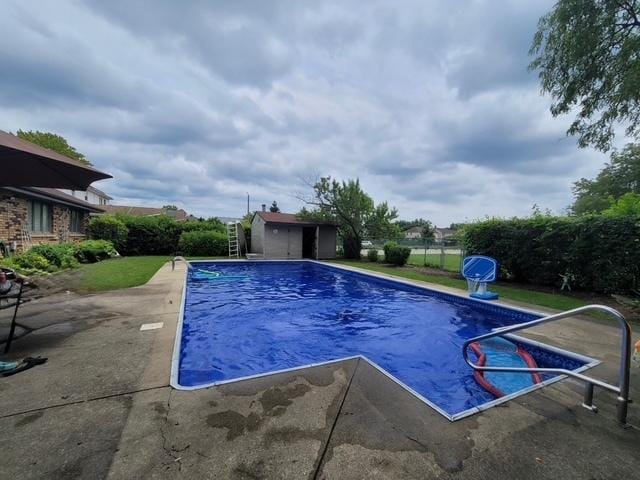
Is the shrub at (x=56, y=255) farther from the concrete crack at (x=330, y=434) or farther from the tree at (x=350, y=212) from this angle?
Result: the tree at (x=350, y=212)

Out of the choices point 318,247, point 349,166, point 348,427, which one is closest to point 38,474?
point 348,427

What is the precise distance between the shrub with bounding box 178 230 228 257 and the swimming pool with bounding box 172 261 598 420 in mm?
8520

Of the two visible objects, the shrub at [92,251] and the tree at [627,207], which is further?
the shrub at [92,251]

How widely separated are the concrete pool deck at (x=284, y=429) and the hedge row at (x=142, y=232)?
16468 mm

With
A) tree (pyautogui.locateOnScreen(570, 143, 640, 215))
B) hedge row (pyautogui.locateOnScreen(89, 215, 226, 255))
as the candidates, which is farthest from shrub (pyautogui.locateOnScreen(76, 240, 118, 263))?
tree (pyautogui.locateOnScreen(570, 143, 640, 215))

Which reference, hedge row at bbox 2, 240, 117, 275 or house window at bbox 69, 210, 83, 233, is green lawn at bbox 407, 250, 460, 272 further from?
house window at bbox 69, 210, 83, 233

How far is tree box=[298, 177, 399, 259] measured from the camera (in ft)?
59.2

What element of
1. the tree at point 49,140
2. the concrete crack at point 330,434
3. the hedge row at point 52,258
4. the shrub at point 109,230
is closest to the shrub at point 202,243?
the shrub at point 109,230

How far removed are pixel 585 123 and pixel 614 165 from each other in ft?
97.7

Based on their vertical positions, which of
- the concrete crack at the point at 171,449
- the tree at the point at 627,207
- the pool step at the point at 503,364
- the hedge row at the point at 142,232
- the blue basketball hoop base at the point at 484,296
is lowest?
the pool step at the point at 503,364

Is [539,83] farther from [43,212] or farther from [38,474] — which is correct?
[43,212]

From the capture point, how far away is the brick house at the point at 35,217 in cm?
925

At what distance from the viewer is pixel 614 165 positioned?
2875 centimetres

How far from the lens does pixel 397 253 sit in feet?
49.8
